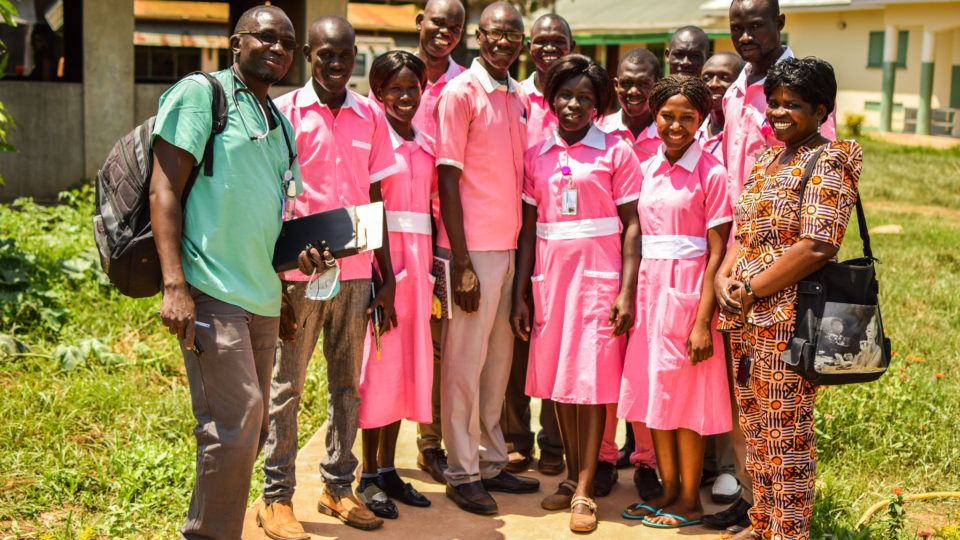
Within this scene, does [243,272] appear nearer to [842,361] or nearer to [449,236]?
[449,236]

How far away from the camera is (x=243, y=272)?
353 cm

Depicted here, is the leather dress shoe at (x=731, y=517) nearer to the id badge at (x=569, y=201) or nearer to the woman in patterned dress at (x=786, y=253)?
the woman in patterned dress at (x=786, y=253)

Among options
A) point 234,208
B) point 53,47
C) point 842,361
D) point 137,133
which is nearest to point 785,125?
Answer: point 842,361

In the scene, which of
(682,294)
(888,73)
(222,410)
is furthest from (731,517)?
(888,73)

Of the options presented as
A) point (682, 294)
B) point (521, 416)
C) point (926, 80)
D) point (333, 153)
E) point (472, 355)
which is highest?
point (926, 80)

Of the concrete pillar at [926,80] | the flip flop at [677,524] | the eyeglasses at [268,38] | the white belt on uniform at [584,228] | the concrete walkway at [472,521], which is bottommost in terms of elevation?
the concrete walkway at [472,521]

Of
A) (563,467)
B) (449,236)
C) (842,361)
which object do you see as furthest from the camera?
(563,467)

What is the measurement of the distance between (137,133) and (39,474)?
220cm

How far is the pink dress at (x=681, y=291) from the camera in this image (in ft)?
14.7

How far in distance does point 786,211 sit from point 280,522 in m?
2.33

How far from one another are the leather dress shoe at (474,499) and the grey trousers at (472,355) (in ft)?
0.10

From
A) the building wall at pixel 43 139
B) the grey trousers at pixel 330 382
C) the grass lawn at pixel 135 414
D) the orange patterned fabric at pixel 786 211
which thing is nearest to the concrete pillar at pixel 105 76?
the building wall at pixel 43 139

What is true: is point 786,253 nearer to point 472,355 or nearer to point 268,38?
point 472,355

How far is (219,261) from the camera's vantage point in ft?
11.4
